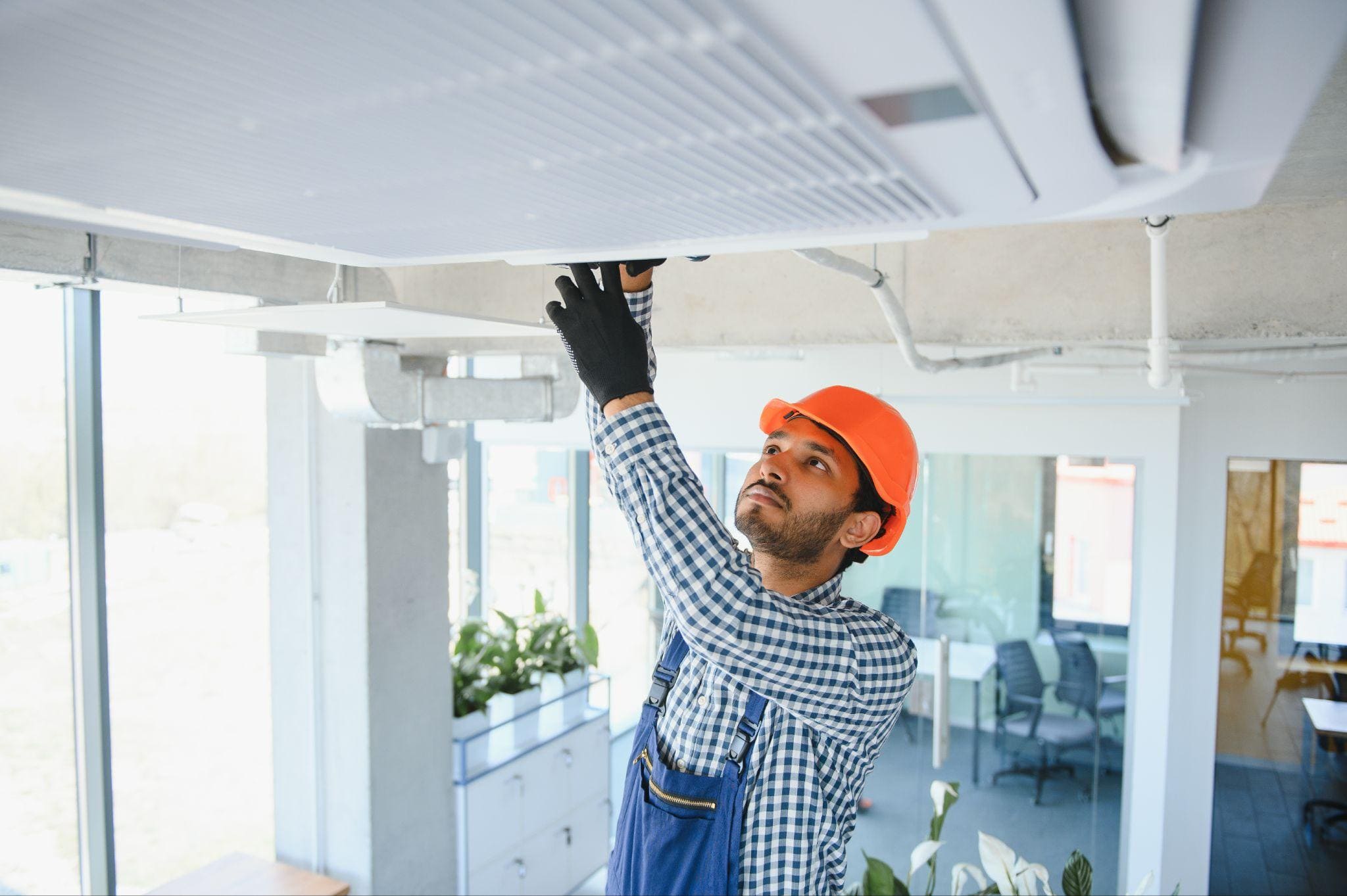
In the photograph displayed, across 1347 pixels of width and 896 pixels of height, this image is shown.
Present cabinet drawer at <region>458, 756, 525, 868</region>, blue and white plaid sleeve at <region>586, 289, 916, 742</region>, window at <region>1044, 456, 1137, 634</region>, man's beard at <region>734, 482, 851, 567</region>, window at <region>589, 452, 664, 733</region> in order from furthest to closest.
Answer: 1. window at <region>589, 452, 664, 733</region>
2. window at <region>1044, 456, 1137, 634</region>
3. cabinet drawer at <region>458, 756, 525, 868</region>
4. man's beard at <region>734, 482, 851, 567</region>
5. blue and white plaid sleeve at <region>586, 289, 916, 742</region>

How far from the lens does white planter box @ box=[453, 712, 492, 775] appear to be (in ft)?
12.1

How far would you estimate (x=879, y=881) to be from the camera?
2.43 meters

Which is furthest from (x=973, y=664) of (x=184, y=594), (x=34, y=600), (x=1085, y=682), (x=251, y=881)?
(x=34, y=600)

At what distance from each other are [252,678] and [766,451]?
9.48 ft

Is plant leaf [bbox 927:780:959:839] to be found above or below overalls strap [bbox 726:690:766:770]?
below

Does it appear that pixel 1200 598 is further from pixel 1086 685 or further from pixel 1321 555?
pixel 1086 685

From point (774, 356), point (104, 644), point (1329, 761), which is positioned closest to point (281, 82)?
point (104, 644)

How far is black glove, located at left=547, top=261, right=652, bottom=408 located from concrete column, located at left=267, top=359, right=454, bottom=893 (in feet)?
8.01

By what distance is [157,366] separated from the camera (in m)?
3.14

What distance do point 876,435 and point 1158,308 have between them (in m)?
0.72

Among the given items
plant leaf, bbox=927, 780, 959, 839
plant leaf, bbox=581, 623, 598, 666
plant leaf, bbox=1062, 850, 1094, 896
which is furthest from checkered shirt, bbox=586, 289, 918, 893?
plant leaf, bbox=581, 623, 598, 666

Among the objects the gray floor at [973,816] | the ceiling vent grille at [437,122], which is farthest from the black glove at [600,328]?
the gray floor at [973,816]

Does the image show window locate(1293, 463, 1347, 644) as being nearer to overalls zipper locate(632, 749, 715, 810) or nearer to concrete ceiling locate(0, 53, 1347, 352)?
concrete ceiling locate(0, 53, 1347, 352)

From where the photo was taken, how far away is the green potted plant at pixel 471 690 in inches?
147
